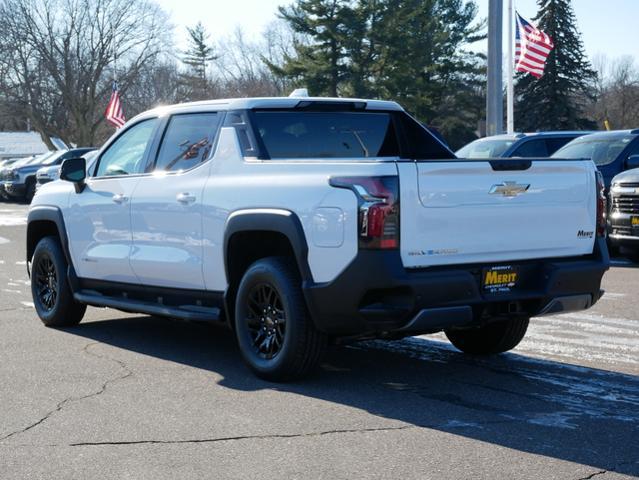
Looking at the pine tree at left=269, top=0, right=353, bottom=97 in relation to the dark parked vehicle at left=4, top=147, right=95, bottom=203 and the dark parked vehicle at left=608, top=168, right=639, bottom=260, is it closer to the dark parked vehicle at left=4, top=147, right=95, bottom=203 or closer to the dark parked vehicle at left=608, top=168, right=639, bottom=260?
the dark parked vehicle at left=4, top=147, right=95, bottom=203

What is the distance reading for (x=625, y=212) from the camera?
43.1ft

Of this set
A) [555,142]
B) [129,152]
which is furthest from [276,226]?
[555,142]

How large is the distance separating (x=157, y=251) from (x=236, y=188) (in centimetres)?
106

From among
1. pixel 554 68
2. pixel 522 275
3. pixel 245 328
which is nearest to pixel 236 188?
pixel 245 328

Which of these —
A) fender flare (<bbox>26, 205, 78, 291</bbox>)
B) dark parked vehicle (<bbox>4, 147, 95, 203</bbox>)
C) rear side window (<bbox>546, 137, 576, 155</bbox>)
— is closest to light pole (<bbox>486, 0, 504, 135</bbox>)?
rear side window (<bbox>546, 137, 576, 155</bbox>)

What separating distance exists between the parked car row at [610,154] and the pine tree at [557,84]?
41.8 m

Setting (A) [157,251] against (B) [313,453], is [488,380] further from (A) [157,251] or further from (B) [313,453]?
(A) [157,251]

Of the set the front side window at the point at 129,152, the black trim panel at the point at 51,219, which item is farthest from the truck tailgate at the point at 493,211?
the black trim panel at the point at 51,219

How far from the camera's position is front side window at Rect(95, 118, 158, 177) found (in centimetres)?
780

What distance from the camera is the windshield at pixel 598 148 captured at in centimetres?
1536

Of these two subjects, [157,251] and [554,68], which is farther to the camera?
[554,68]

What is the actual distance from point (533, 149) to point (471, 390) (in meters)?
11.8

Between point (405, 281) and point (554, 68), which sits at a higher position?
point (554, 68)

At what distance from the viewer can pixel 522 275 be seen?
243 inches
